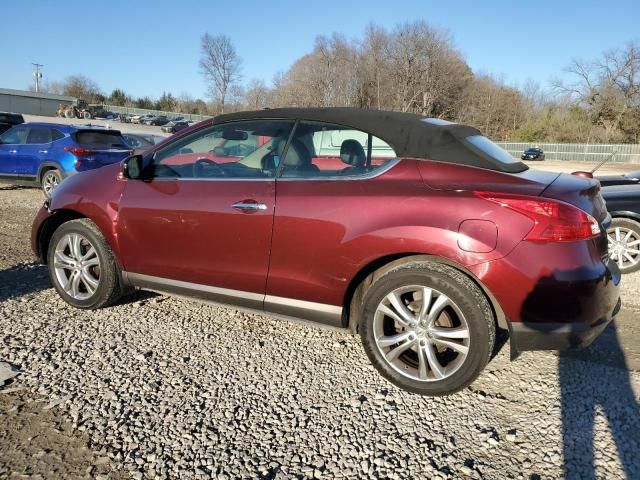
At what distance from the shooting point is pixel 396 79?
4522cm

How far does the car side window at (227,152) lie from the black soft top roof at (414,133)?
16 centimetres

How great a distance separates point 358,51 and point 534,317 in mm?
48863

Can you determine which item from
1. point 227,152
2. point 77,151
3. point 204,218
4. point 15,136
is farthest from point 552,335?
point 15,136

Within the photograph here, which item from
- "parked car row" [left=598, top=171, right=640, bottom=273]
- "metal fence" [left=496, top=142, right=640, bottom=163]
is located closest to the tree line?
"metal fence" [left=496, top=142, right=640, bottom=163]

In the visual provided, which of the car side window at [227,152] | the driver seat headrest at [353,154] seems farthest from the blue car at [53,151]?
the driver seat headrest at [353,154]

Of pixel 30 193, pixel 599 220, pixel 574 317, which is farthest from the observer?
pixel 30 193

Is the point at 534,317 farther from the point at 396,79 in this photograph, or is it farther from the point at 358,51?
the point at 358,51

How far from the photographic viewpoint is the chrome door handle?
3262mm

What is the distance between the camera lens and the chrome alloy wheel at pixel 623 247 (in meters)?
5.73

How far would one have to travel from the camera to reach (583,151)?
152 ft

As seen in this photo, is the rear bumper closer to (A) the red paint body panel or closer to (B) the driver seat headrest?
(A) the red paint body panel

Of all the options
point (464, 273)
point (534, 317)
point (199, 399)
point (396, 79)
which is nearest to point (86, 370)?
point (199, 399)

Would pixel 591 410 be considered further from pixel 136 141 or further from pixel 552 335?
pixel 136 141

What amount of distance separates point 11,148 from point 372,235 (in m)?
10.8
